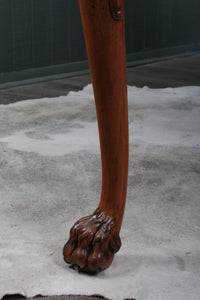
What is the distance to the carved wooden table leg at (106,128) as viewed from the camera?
62 centimetres

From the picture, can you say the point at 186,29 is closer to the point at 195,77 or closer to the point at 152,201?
the point at 195,77

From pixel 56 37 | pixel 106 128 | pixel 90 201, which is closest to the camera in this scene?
pixel 106 128

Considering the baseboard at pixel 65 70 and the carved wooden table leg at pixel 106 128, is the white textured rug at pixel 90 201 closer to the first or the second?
the carved wooden table leg at pixel 106 128

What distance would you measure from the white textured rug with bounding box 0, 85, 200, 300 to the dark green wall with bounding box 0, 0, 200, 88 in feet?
2.83

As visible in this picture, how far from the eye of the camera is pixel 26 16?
9.02ft

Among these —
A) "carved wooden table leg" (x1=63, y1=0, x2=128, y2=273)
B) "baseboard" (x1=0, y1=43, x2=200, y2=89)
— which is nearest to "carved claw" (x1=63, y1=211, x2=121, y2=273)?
"carved wooden table leg" (x1=63, y1=0, x2=128, y2=273)

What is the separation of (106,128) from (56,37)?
2.40 meters

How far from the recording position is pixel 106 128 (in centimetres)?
66

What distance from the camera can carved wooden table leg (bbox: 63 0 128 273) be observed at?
62cm

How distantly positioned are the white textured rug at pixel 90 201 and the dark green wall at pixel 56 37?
2.83ft

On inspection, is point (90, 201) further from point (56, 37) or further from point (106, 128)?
point (56, 37)

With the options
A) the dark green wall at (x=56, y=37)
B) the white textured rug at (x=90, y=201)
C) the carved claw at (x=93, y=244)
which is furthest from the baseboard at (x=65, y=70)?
the carved claw at (x=93, y=244)

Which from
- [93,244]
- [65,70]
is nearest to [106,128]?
[93,244]

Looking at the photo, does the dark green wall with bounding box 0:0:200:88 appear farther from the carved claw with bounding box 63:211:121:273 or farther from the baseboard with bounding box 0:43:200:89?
the carved claw with bounding box 63:211:121:273
